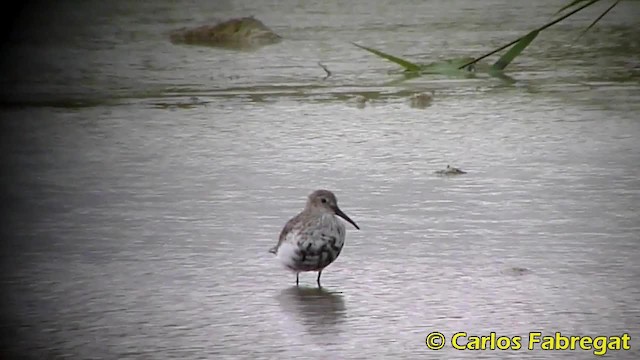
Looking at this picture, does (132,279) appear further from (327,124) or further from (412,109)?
(412,109)

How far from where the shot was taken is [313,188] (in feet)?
20.8

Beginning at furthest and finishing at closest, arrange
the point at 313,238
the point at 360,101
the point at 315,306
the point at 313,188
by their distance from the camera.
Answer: the point at 360,101 → the point at 313,188 → the point at 313,238 → the point at 315,306

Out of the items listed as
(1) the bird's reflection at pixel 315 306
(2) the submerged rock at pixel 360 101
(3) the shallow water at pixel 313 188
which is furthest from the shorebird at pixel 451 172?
(1) the bird's reflection at pixel 315 306

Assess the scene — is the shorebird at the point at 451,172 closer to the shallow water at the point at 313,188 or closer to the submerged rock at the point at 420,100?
the shallow water at the point at 313,188

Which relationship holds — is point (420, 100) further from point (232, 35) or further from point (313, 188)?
point (232, 35)

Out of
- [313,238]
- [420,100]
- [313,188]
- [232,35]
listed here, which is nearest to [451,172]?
[313,188]

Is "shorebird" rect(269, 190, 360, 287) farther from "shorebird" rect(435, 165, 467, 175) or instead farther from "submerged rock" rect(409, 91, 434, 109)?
"submerged rock" rect(409, 91, 434, 109)

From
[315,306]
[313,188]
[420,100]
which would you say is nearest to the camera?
[315,306]

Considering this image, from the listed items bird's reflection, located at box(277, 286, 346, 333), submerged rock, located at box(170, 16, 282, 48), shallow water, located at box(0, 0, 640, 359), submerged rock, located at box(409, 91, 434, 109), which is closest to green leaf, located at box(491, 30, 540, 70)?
shallow water, located at box(0, 0, 640, 359)

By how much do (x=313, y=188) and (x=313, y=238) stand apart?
4.24 ft

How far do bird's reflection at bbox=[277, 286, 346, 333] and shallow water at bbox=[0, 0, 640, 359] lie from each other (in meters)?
0.01

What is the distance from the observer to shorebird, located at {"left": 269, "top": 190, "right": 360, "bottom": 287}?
197 inches

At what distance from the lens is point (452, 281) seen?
196 inches

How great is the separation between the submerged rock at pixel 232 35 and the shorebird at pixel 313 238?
17.4ft
